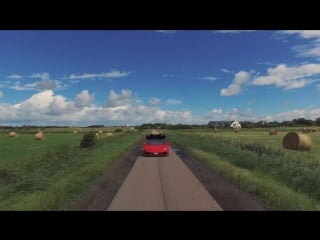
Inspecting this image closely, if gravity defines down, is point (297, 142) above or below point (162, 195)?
above

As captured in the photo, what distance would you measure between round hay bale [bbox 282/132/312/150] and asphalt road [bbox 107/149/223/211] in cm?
2061

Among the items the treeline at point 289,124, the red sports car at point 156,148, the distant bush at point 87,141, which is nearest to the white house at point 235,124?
the treeline at point 289,124

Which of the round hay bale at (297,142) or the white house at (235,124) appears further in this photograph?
the white house at (235,124)

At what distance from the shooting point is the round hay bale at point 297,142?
32.9m

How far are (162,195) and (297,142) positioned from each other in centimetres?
2559

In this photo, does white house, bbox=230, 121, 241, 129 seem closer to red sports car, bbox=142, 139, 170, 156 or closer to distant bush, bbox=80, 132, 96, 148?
distant bush, bbox=80, 132, 96, 148

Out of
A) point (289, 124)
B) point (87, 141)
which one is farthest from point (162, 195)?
point (289, 124)

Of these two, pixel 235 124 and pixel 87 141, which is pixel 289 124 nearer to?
pixel 235 124

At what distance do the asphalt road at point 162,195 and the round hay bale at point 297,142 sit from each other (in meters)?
20.6

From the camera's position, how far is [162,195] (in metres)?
10.5

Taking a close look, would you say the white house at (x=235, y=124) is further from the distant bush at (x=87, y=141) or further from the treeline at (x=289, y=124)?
the distant bush at (x=87, y=141)

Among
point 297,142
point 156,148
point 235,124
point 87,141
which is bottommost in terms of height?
point 156,148

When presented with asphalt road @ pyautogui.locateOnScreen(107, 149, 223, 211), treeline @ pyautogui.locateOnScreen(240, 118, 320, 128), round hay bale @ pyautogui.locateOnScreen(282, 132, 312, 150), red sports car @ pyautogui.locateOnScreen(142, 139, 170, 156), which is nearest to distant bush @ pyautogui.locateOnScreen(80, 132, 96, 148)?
red sports car @ pyautogui.locateOnScreen(142, 139, 170, 156)
